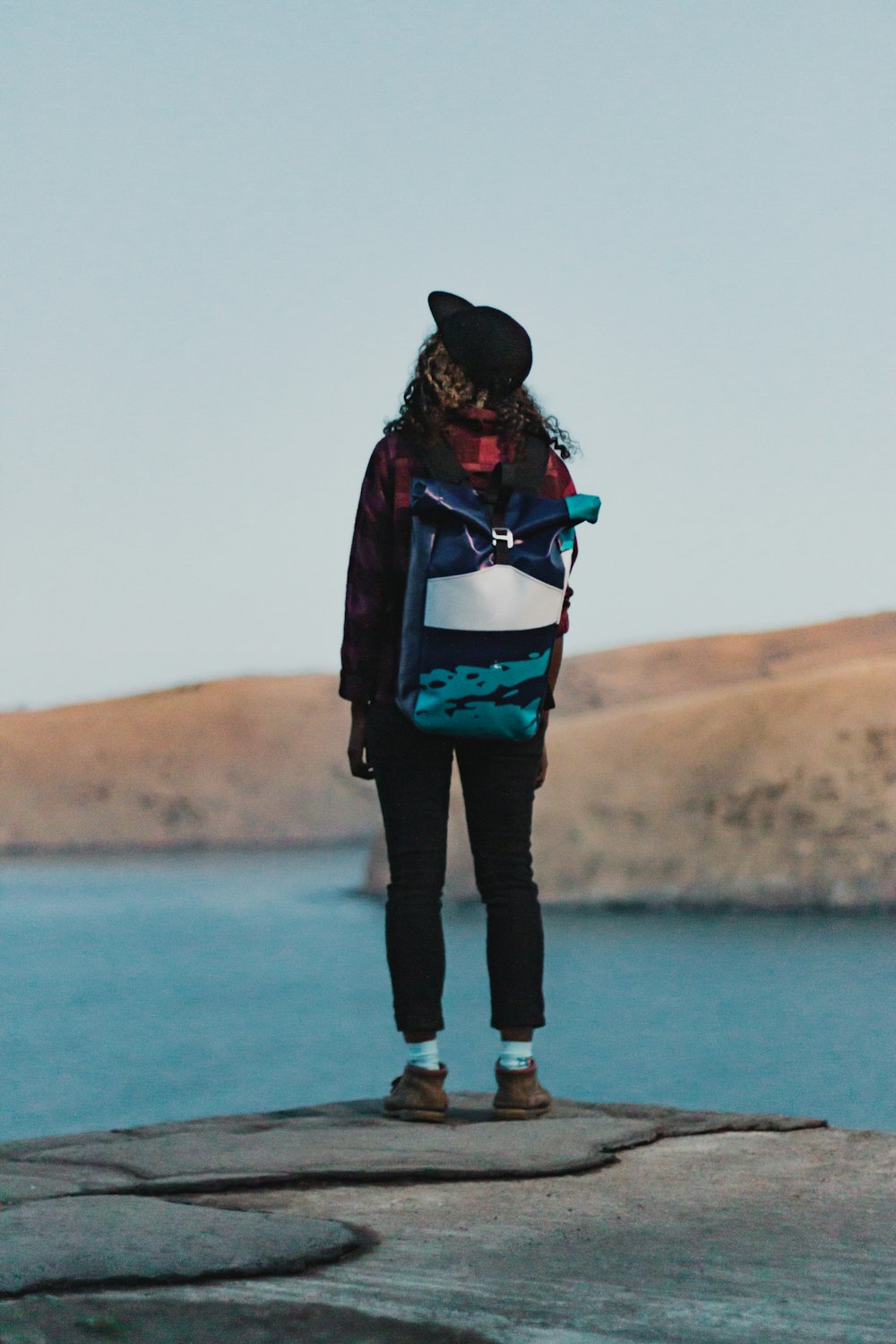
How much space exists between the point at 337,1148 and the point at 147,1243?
21.6 inches

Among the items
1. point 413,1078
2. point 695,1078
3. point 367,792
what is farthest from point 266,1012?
point 367,792

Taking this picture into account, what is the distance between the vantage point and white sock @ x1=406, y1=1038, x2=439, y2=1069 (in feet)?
7.30

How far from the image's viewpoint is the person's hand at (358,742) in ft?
7.33

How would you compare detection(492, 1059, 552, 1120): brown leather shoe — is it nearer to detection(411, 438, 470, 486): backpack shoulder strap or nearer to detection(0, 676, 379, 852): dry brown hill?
detection(411, 438, 470, 486): backpack shoulder strap

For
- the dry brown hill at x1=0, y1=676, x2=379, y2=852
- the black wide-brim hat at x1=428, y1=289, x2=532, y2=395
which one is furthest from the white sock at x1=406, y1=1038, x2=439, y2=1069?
the dry brown hill at x1=0, y1=676, x2=379, y2=852

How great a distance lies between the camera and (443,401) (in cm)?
218

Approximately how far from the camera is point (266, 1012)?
529 cm

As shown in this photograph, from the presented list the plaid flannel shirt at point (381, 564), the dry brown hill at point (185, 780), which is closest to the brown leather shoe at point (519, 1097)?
the plaid flannel shirt at point (381, 564)

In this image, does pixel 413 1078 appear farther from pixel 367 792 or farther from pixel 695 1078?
pixel 367 792

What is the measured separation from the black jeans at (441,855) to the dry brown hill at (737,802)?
483 centimetres

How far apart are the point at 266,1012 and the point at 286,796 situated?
268 inches

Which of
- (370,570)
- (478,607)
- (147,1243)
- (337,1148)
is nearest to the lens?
(147,1243)

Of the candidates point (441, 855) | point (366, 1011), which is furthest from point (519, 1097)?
point (366, 1011)

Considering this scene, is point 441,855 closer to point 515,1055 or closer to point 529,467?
point 515,1055
